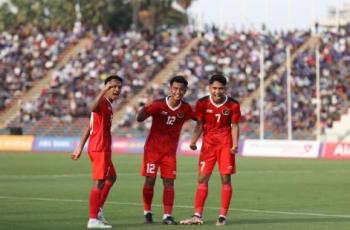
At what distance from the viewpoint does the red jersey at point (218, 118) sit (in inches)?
642

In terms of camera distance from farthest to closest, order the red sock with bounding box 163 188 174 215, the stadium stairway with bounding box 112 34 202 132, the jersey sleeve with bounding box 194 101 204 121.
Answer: the stadium stairway with bounding box 112 34 202 132, the jersey sleeve with bounding box 194 101 204 121, the red sock with bounding box 163 188 174 215

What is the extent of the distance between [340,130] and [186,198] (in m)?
31.7

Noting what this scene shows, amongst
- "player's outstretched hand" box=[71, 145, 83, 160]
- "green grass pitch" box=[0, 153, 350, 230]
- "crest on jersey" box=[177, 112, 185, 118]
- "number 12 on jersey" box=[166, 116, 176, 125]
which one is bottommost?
"green grass pitch" box=[0, 153, 350, 230]

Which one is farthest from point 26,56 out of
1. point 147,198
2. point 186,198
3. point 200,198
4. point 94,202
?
point 94,202

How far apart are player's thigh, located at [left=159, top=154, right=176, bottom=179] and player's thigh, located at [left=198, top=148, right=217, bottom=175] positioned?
1.55ft

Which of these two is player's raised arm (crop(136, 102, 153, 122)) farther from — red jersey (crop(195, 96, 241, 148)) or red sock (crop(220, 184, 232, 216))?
red sock (crop(220, 184, 232, 216))

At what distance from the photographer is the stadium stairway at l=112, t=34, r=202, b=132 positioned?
59375 millimetres

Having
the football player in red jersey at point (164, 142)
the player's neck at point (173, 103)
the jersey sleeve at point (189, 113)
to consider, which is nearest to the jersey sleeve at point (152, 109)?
the football player in red jersey at point (164, 142)

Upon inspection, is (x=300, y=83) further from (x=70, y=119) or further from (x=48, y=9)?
(x=48, y=9)

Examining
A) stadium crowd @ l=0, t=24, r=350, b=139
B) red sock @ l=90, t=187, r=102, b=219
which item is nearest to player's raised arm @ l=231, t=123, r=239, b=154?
red sock @ l=90, t=187, r=102, b=219

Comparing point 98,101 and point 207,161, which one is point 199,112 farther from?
point 98,101

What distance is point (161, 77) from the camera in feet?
205

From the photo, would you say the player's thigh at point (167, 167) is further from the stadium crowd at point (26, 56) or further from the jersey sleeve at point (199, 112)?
the stadium crowd at point (26, 56)

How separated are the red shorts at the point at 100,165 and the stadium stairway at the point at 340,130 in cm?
3725
